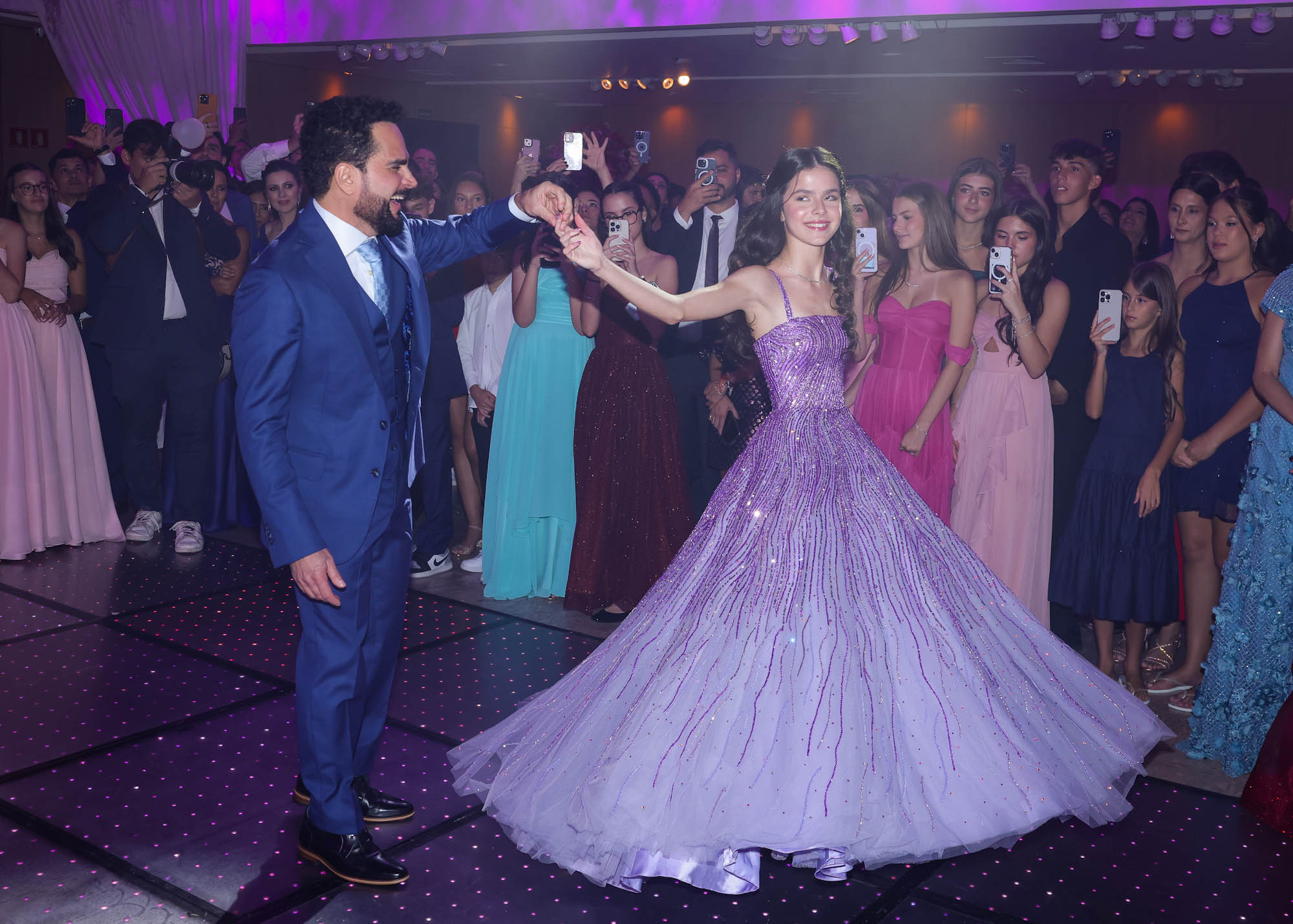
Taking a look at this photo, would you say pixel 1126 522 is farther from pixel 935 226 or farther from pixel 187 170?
pixel 187 170

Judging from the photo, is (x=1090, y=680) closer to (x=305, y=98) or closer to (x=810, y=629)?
(x=810, y=629)

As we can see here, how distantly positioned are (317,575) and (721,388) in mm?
2367

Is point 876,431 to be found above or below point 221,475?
above

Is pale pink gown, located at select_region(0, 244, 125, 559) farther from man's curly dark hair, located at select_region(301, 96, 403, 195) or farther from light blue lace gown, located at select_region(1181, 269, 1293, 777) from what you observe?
light blue lace gown, located at select_region(1181, 269, 1293, 777)

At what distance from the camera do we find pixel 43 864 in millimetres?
2486

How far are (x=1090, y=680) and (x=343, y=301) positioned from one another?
1930 mm

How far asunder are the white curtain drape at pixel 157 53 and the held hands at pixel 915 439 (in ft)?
20.6

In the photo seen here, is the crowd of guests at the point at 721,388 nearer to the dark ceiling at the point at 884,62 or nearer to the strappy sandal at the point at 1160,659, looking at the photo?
the strappy sandal at the point at 1160,659

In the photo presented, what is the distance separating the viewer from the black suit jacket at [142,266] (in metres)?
4.97

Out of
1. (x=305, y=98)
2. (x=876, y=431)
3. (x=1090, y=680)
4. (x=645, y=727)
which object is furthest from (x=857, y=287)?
(x=305, y=98)

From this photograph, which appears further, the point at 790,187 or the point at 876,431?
the point at 876,431

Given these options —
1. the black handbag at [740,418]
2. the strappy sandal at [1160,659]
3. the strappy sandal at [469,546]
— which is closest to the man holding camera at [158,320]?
the strappy sandal at [469,546]

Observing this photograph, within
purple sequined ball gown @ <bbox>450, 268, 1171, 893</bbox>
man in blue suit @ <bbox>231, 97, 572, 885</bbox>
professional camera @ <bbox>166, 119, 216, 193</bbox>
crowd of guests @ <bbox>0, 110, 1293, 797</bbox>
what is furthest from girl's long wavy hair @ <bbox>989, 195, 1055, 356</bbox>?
professional camera @ <bbox>166, 119, 216, 193</bbox>

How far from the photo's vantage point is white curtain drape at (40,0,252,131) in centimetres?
809
